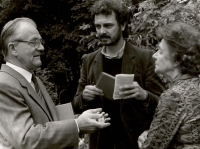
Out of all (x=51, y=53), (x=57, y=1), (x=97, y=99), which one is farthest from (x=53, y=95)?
(x=97, y=99)

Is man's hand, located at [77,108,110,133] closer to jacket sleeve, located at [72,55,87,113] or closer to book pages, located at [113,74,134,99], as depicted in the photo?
book pages, located at [113,74,134,99]

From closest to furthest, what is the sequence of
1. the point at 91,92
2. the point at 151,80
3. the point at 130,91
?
the point at 130,91 → the point at 91,92 → the point at 151,80

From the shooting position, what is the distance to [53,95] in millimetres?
11211

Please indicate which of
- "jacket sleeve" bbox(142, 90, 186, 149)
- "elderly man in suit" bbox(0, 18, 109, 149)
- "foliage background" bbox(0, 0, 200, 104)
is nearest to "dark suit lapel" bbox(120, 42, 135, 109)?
"elderly man in suit" bbox(0, 18, 109, 149)

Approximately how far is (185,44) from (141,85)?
3.48ft

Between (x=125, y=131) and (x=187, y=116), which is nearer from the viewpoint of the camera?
(x=187, y=116)

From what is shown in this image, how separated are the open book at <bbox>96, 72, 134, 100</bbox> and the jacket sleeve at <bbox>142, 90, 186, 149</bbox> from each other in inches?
23.3

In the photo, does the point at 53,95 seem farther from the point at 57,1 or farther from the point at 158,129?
the point at 158,129

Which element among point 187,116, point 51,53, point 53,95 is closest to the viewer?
point 187,116

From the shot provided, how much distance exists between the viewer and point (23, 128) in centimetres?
265

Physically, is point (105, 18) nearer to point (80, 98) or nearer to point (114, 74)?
point (114, 74)

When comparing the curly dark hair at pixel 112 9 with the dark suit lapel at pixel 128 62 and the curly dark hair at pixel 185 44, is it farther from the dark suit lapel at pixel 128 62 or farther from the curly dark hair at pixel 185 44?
the curly dark hair at pixel 185 44

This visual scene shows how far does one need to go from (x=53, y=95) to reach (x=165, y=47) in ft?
28.1

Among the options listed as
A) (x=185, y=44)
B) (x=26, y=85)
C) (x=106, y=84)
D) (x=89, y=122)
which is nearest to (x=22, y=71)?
(x=26, y=85)
